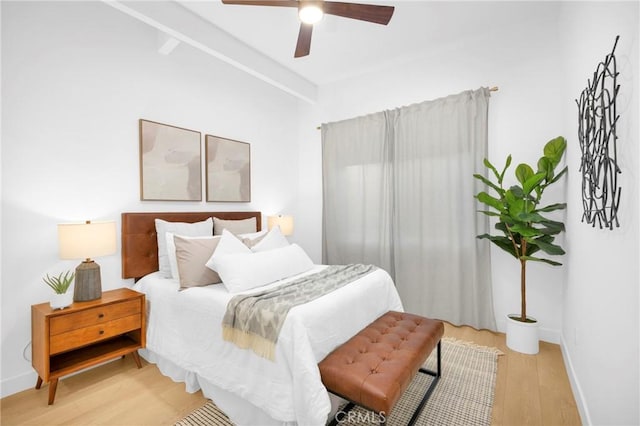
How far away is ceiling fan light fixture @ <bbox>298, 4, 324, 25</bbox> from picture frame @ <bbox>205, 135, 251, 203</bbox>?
71.9 inches

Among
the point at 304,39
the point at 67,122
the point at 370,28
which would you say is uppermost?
the point at 370,28

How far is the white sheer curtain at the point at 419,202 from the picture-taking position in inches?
122

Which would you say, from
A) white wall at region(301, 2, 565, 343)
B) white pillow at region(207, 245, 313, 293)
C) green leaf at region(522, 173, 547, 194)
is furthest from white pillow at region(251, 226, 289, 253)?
green leaf at region(522, 173, 547, 194)

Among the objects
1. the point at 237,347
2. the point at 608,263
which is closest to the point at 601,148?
the point at 608,263

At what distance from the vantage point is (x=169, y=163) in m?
2.96

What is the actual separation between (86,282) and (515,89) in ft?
13.7

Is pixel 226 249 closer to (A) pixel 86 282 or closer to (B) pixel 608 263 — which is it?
(A) pixel 86 282

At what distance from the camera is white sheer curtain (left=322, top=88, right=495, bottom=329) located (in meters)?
3.09

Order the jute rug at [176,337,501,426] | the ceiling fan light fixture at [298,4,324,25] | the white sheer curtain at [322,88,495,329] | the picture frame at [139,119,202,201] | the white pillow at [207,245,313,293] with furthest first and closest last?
the white sheer curtain at [322,88,495,329], the picture frame at [139,119,202,201], the white pillow at [207,245,313,293], the ceiling fan light fixture at [298,4,324,25], the jute rug at [176,337,501,426]

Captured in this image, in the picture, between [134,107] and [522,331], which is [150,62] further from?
[522,331]

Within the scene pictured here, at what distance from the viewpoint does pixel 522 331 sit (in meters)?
2.58

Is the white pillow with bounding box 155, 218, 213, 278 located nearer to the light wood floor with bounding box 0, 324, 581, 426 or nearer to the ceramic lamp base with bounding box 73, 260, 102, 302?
the ceramic lamp base with bounding box 73, 260, 102, 302

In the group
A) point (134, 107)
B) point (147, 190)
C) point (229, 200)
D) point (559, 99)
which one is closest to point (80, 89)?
point (134, 107)

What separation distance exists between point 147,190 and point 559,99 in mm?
3968
